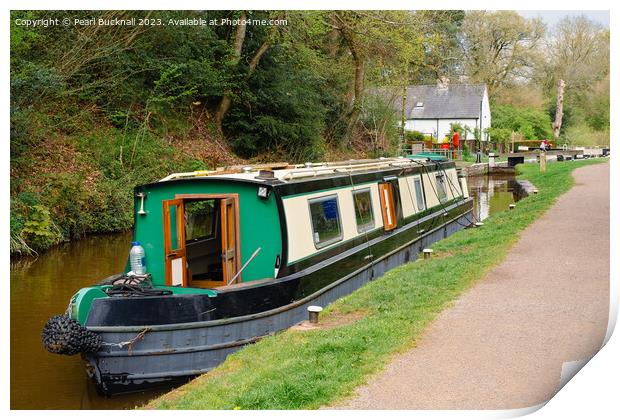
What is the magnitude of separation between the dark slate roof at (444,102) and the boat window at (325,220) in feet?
108

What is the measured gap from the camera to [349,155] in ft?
80.6

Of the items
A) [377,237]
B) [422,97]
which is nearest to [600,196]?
[377,237]

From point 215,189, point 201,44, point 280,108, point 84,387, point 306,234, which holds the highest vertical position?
point 201,44

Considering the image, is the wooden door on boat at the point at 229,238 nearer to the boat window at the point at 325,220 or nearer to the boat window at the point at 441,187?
the boat window at the point at 325,220

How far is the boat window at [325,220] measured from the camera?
28.5ft

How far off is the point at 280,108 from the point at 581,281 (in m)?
14.3

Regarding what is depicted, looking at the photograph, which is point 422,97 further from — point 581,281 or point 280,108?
point 581,281

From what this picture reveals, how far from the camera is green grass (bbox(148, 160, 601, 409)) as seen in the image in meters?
5.30

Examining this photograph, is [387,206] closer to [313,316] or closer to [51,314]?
[313,316]

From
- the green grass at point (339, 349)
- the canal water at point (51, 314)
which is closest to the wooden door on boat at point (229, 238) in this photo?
the green grass at point (339, 349)

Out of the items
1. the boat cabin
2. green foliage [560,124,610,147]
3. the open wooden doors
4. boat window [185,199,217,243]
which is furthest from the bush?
the open wooden doors

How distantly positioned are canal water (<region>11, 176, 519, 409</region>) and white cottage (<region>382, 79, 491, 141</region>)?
30336 millimetres

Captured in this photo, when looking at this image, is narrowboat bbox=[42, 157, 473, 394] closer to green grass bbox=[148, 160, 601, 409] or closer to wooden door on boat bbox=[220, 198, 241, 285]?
wooden door on boat bbox=[220, 198, 241, 285]

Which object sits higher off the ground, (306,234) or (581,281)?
(306,234)
